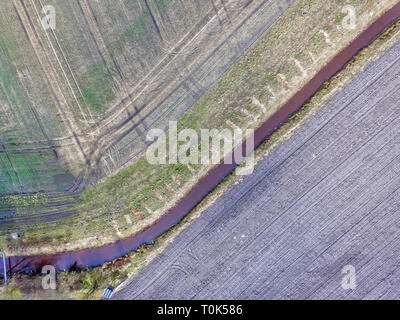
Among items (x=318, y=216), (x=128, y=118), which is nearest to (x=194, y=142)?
(x=128, y=118)

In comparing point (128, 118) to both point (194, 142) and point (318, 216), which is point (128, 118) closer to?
point (194, 142)

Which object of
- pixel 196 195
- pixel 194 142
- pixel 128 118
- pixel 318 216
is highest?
pixel 128 118

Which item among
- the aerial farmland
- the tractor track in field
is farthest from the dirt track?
Answer: the tractor track in field

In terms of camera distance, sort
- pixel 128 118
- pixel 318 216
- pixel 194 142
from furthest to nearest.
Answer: pixel 128 118 < pixel 194 142 < pixel 318 216

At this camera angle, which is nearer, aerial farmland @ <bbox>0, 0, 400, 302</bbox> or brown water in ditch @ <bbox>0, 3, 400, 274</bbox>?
A: aerial farmland @ <bbox>0, 0, 400, 302</bbox>

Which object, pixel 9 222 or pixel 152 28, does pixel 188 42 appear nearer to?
pixel 152 28

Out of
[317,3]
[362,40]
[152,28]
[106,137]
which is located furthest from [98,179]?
[362,40]

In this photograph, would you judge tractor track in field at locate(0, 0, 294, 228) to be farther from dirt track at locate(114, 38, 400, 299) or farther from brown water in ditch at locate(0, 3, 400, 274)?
dirt track at locate(114, 38, 400, 299)
